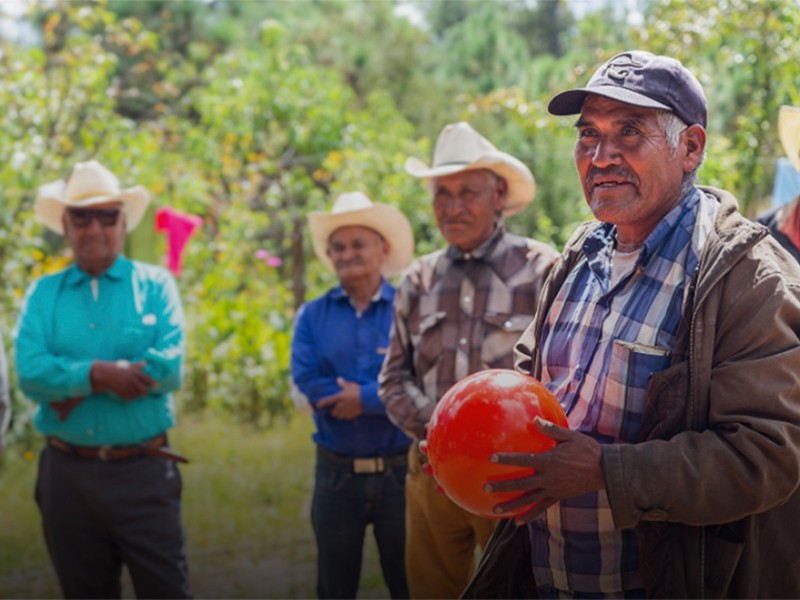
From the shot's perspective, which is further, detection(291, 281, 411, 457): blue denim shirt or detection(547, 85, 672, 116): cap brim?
detection(291, 281, 411, 457): blue denim shirt

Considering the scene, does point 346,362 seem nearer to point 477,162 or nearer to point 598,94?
point 477,162

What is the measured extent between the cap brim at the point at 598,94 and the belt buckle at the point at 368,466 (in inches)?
91.1

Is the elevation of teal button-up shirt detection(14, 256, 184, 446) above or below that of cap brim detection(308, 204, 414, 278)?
below

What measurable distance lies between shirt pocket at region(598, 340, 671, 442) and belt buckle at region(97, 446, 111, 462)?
2680mm

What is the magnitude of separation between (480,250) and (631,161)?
168cm

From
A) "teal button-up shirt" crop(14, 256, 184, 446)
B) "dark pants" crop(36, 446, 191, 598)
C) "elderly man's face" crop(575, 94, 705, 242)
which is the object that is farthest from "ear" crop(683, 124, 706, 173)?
"dark pants" crop(36, 446, 191, 598)

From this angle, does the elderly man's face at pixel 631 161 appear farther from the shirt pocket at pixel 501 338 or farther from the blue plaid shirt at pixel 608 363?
the shirt pocket at pixel 501 338

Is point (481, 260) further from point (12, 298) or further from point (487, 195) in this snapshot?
point (12, 298)

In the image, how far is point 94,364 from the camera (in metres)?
4.16

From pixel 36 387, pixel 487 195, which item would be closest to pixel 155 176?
pixel 36 387

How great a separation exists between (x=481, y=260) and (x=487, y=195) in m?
0.31

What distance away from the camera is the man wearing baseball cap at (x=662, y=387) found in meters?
2.02

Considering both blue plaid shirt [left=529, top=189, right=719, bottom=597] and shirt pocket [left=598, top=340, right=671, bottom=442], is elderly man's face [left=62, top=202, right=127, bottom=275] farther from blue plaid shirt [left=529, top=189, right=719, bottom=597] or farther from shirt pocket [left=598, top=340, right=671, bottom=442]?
shirt pocket [left=598, top=340, right=671, bottom=442]

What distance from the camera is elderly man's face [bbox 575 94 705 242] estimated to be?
2.26m
